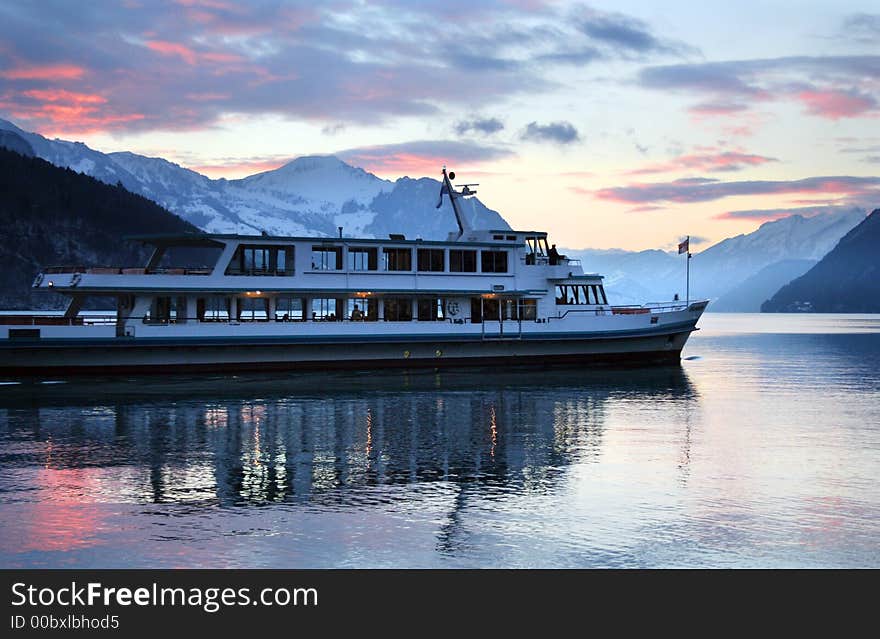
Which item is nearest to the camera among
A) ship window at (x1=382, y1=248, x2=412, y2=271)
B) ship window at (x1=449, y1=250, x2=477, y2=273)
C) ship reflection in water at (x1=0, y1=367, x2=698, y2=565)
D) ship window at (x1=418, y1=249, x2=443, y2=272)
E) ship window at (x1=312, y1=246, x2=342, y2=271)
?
ship reflection in water at (x1=0, y1=367, x2=698, y2=565)

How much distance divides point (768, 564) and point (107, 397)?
31987 millimetres

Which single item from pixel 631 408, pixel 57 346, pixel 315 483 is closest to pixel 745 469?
pixel 315 483

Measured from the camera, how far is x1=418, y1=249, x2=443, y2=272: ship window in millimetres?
55244

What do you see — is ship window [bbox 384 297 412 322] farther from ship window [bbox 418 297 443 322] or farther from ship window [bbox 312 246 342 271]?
ship window [bbox 312 246 342 271]

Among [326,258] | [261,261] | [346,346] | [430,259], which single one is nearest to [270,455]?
[346,346]

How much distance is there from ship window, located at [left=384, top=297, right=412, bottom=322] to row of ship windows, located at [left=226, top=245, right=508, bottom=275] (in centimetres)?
185

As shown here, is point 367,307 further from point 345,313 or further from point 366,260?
point 366,260

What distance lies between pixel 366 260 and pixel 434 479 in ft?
109

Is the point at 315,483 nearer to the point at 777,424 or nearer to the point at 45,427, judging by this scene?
the point at 45,427

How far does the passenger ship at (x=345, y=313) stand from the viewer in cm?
4916

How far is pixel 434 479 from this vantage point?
2236 centimetres

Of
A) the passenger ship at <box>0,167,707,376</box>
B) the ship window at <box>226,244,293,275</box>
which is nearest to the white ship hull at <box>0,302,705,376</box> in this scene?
the passenger ship at <box>0,167,707,376</box>

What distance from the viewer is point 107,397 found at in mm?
40750
